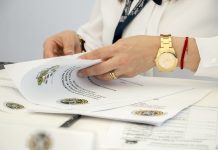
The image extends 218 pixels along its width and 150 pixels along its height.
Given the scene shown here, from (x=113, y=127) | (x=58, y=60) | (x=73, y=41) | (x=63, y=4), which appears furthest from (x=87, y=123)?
(x=63, y=4)

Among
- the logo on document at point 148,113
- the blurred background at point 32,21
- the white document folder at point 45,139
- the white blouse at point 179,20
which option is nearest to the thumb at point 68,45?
the white blouse at point 179,20

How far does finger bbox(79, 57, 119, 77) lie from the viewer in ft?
2.17

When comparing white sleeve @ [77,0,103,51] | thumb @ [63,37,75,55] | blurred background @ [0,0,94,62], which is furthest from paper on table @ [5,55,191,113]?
blurred background @ [0,0,94,62]

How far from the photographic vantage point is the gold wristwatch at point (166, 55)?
2.25 feet

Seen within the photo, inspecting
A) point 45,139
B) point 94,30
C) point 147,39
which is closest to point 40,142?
point 45,139

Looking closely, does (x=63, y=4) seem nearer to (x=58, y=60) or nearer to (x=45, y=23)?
(x=45, y=23)

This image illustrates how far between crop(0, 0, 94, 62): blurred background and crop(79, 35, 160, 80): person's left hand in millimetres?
1486

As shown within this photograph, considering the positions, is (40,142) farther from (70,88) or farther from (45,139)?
(70,88)

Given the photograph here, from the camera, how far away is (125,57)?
2.23 ft

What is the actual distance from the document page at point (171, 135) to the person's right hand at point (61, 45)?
0.46 meters

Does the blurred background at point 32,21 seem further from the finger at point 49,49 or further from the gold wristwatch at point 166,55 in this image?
the gold wristwatch at point 166,55

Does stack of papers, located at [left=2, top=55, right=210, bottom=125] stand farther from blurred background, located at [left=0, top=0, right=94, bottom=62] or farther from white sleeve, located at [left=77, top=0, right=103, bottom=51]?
blurred background, located at [left=0, top=0, right=94, bottom=62]

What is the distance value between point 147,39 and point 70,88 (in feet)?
0.59

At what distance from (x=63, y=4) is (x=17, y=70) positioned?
1.60 m
